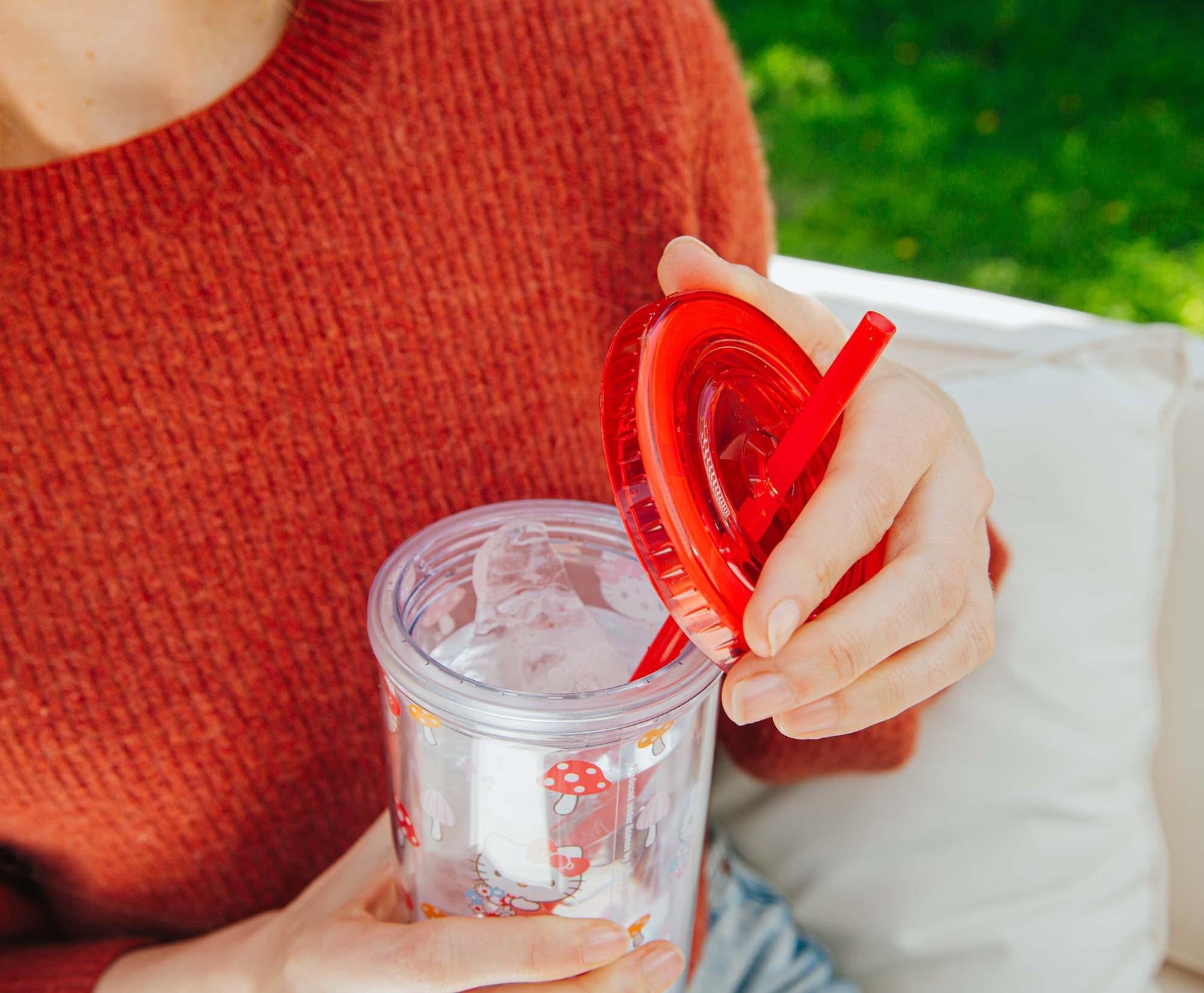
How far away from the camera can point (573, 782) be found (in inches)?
17.7

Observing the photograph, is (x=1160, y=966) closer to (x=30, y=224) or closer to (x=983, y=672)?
(x=983, y=672)

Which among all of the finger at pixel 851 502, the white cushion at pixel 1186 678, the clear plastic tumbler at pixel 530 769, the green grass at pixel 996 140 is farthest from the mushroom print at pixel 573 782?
the green grass at pixel 996 140

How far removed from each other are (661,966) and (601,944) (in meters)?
0.05

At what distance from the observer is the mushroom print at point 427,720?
45cm

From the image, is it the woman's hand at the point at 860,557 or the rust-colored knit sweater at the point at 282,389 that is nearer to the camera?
the woman's hand at the point at 860,557

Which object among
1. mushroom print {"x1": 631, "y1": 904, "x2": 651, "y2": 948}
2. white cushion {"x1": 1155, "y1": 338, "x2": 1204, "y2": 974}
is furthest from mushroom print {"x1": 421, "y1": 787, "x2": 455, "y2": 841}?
white cushion {"x1": 1155, "y1": 338, "x2": 1204, "y2": 974}

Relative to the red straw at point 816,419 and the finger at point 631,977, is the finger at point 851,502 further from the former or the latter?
the finger at point 631,977

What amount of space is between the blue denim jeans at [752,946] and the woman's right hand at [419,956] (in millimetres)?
261

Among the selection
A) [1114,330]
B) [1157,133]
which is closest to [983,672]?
[1114,330]

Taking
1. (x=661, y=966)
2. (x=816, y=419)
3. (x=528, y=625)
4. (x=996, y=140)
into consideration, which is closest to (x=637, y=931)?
(x=661, y=966)

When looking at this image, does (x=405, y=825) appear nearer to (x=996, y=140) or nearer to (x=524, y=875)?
(x=524, y=875)

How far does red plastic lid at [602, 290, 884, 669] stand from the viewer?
15.0 inches

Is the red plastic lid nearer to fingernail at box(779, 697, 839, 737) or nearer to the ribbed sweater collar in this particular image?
fingernail at box(779, 697, 839, 737)

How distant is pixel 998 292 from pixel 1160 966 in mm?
1297
